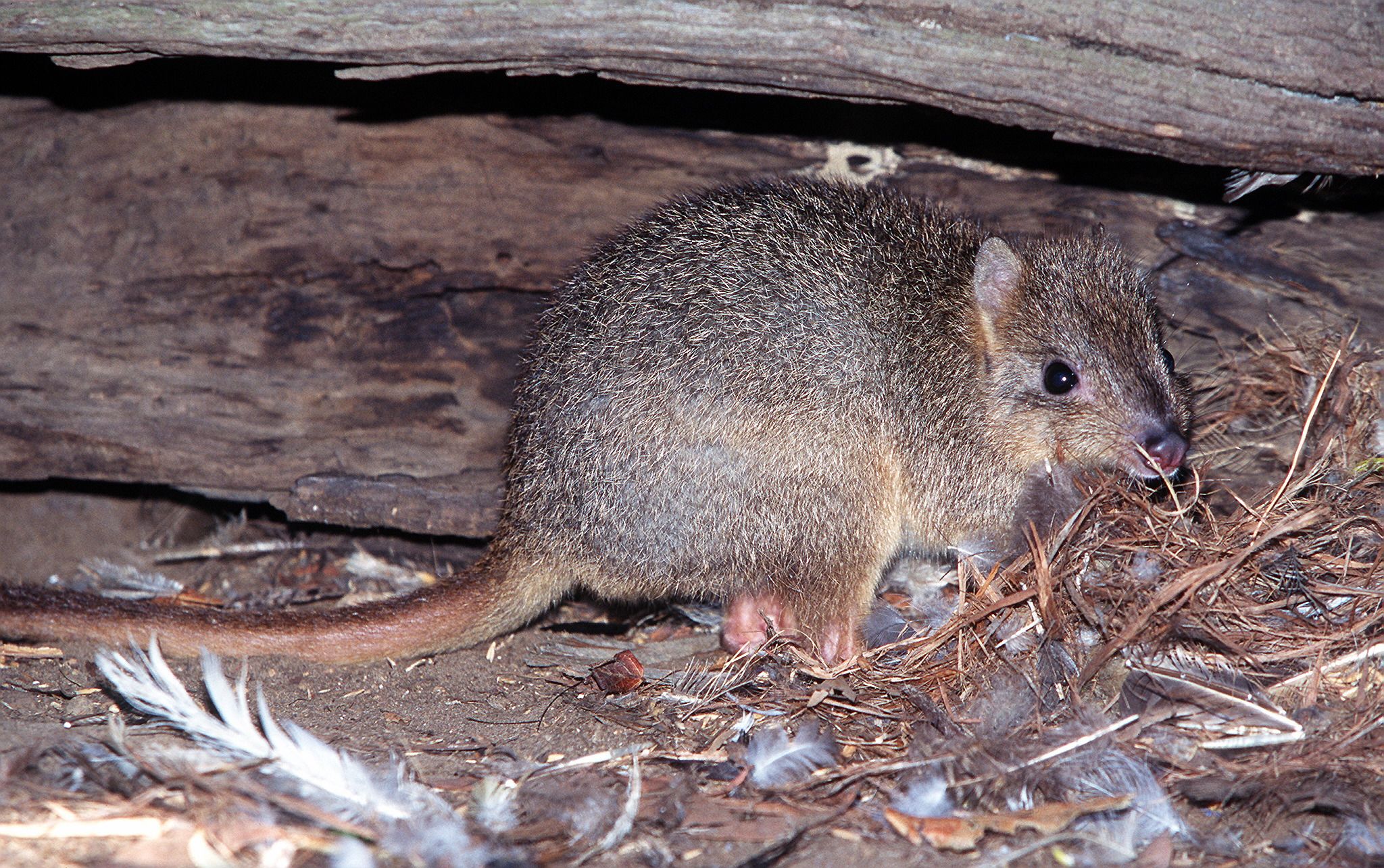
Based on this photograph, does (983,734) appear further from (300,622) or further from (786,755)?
(300,622)

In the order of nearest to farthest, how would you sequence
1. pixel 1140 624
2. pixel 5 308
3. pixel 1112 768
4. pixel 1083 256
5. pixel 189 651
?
1. pixel 1112 768
2. pixel 1140 624
3. pixel 189 651
4. pixel 1083 256
5. pixel 5 308

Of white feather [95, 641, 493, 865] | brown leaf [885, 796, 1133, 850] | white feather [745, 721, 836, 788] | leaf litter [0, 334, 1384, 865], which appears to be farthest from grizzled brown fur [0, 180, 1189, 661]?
brown leaf [885, 796, 1133, 850]

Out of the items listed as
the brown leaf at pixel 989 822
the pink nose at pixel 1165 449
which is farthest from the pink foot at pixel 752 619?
the pink nose at pixel 1165 449

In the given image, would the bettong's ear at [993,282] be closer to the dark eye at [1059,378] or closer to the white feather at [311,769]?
the dark eye at [1059,378]

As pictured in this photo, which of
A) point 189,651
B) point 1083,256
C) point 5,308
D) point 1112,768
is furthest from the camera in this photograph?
point 5,308

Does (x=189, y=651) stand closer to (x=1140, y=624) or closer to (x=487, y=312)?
(x=487, y=312)

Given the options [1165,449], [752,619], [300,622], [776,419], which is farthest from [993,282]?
[300,622]

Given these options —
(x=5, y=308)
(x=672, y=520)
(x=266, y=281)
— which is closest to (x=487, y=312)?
(x=266, y=281)
